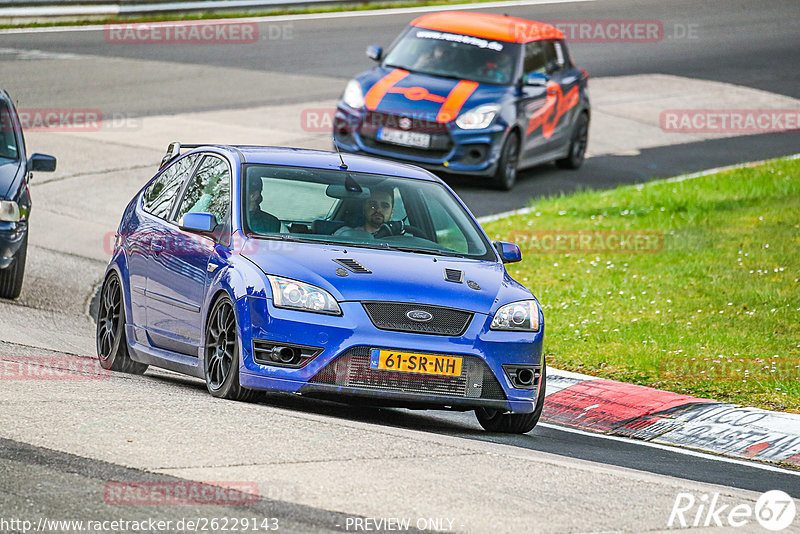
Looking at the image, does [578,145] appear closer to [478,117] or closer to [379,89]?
[478,117]

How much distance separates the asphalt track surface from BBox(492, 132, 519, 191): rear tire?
18 centimetres

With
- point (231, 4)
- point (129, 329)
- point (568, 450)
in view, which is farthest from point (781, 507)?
point (231, 4)

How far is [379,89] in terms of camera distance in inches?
711

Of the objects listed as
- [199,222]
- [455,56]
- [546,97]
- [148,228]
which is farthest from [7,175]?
[546,97]

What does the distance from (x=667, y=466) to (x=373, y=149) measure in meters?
10.1

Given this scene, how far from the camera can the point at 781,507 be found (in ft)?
22.0

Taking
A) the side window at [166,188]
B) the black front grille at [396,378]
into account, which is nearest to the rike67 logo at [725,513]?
the black front grille at [396,378]

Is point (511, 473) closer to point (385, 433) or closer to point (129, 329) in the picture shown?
point (385, 433)

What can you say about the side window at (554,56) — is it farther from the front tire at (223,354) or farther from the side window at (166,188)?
the front tire at (223,354)

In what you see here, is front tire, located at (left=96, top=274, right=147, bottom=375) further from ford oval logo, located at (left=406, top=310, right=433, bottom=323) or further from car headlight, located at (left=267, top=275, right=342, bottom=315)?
ford oval logo, located at (left=406, top=310, right=433, bottom=323)

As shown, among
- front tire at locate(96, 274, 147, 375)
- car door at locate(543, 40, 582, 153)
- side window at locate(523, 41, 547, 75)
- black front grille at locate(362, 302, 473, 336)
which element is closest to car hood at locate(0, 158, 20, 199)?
front tire at locate(96, 274, 147, 375)

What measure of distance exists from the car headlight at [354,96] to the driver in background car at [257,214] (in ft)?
30.1

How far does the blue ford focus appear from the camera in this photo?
7.87m

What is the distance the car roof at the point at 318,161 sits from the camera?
9141 mm
